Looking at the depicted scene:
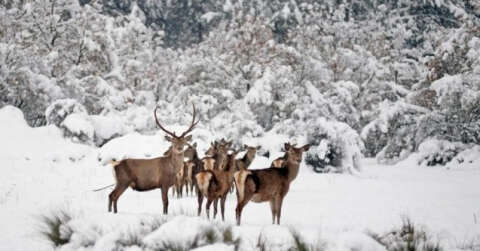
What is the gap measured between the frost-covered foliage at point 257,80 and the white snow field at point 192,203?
229cm

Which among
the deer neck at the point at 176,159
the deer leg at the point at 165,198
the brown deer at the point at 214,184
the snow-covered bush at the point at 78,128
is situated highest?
the snow-covered bush at the point at 78,128

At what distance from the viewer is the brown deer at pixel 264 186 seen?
8.02 meters

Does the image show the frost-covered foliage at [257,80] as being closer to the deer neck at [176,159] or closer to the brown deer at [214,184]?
the deer neck at [176,159]

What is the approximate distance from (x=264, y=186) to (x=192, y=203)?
11.4ft

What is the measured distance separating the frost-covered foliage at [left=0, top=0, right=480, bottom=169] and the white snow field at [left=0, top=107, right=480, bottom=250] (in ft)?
7.51

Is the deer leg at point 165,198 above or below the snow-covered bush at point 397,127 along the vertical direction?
below

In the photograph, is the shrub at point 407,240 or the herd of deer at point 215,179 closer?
the shrub at point 407,240

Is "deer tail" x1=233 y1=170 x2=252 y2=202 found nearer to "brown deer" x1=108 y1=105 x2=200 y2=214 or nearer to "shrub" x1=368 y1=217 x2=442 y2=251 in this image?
"brown deer" x1=108 y1=105 x2=200 y2=214

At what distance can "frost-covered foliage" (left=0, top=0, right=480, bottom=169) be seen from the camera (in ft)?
68.9

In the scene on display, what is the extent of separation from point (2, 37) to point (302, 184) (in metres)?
16.5

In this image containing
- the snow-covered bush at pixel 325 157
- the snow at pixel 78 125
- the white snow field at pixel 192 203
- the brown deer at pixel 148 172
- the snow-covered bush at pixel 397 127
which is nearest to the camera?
the white snow field at pixel 192 203

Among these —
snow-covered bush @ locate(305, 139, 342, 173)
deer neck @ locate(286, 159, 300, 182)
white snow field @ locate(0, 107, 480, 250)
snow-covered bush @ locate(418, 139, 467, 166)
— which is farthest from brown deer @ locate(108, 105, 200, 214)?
snow-covered bush @ locate(418, 139, 467, 166)

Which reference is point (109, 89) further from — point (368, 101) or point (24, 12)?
point (368, 101)

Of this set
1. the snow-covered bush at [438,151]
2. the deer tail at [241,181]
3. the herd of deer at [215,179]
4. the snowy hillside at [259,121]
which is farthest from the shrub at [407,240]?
the snow-covered bush at [438,151]
